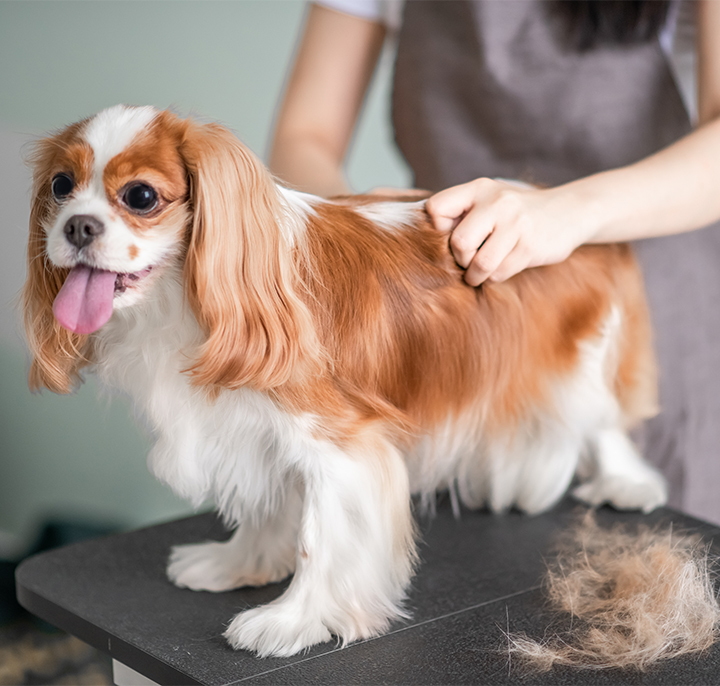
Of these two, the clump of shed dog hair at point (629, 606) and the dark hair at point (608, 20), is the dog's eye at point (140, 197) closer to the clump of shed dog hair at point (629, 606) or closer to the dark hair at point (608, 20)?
the clump of shed dog hair at point (629, 606)

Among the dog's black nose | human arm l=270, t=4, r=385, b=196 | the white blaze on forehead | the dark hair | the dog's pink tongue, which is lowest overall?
the dog's pink tongue

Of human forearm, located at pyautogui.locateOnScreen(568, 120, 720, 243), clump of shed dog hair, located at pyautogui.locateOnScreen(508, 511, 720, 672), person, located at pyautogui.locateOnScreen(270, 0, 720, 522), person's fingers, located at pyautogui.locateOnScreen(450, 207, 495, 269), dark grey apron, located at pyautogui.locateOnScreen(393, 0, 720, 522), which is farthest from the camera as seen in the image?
dark grey apron, located at pyautogui.locateOnScreen(393, 0, 720, 522)

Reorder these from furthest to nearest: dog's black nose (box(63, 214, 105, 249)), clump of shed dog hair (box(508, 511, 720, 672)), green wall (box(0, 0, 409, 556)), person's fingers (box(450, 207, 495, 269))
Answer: green wall (box(0, 0, 409, 556)) → person's fingers (box(450, 207, 495, 269)) → clump of shed dog hair (box(508, 511, 720, 672)) → dog's black nose (box(63, 214, 105, 249))

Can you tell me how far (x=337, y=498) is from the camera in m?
1.10

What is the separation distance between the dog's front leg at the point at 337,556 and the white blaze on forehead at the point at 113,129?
45 cm

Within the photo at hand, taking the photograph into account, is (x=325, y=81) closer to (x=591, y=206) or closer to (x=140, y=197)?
(x=591, y=206)

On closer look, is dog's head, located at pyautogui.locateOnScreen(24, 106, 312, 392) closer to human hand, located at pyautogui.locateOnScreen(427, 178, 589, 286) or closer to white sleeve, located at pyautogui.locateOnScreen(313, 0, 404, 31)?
human hand, located at pyautogui.locateOnScreen(427, 178, 589, 286)

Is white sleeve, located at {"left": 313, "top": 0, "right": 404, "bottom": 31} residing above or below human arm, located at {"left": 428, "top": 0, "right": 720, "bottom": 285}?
above

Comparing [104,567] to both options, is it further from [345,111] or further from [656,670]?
[345,111]

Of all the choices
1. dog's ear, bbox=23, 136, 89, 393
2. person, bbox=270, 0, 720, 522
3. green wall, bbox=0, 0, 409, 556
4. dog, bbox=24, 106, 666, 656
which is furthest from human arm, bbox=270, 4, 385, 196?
dog's ear, bbox=23, 136, 89, 393

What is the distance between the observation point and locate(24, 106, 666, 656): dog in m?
0.96

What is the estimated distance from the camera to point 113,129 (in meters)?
0.95

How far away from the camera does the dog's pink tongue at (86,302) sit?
3.10 feet

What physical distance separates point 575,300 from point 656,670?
609 millimetres
